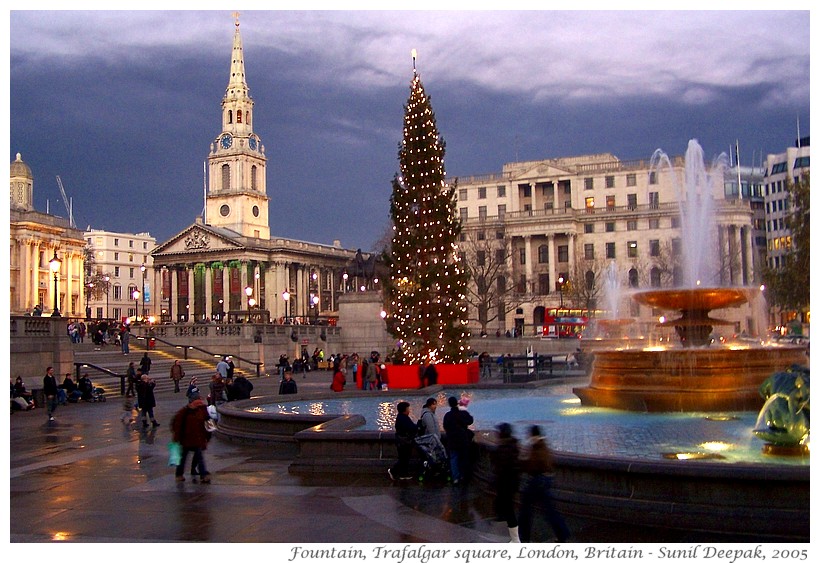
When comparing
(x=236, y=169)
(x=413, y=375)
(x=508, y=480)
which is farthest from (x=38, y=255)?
(x=508, y=480)

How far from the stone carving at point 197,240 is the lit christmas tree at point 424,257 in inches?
3618

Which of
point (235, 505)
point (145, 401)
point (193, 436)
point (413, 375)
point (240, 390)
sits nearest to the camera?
point (235, 505)

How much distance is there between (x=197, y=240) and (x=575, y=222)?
54.5 metres

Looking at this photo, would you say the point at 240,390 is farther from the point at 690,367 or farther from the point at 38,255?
the point at 38,255

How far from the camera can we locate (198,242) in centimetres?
11931

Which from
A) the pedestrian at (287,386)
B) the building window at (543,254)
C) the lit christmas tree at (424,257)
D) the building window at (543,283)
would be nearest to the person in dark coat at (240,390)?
the pedestrian at (287,386)

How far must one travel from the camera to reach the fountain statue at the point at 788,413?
1051 centimetres

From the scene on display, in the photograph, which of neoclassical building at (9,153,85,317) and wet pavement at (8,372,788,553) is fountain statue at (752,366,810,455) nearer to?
wet pavement at (8,372,788,553)

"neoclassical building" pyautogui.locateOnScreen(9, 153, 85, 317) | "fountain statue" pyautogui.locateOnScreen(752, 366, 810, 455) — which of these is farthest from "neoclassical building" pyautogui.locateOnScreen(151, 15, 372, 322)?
"fountain statue" pyautogui.locateOnScreen(752, 366, 810, 455)

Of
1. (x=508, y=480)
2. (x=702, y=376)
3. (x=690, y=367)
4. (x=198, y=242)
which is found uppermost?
(x=198, y=242)

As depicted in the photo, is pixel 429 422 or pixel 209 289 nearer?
pixel 429 422

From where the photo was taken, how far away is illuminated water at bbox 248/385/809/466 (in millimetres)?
11977

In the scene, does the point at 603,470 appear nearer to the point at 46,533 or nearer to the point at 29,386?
the point at 46,533

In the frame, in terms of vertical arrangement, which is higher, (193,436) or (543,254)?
(543,254)
